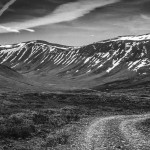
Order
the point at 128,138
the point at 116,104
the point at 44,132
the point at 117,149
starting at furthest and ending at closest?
the point at 116,104 → the point at 44,132 → the point at 128,138 → the point at 117,149

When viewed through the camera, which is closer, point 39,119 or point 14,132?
point 14,132

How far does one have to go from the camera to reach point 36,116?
38750 millimetres

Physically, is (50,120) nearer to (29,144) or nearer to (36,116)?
(36,116)

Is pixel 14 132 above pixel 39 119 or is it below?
above

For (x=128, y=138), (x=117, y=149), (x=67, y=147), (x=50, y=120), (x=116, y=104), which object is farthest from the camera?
(x=116, y=104)

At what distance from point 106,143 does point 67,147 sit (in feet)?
10.0

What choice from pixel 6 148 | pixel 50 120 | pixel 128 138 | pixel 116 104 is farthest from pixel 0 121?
pixel 116 104

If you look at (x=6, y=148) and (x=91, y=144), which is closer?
(x=6, y=148)

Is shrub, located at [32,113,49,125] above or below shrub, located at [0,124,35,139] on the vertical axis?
below

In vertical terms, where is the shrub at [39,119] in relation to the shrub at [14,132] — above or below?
below

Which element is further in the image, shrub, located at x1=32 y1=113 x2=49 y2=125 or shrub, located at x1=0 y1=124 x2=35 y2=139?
shrub, located at x1=32 y1=113 x2=49 y2=125

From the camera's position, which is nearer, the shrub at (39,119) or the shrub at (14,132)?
the shrub at (14,132)

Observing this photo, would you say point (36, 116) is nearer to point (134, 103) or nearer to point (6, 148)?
point (6, 148)

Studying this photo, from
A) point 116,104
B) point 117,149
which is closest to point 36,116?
point 117,149
